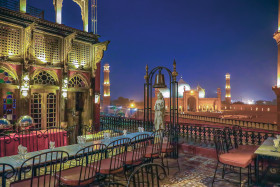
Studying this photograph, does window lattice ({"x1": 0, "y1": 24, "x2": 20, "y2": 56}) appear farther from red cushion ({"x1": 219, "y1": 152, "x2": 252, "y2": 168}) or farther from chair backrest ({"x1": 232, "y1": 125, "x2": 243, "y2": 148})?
chair backrest ({"x1": 232, "y1": 125, "x2": 243, "y2": 148})

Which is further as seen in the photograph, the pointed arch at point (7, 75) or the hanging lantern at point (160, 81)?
the pointed arch at point (7, 75)

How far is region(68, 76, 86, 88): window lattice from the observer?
11.7 meters

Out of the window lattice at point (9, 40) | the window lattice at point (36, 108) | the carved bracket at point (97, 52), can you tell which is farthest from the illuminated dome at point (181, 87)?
the window lattice at point (9, 40)

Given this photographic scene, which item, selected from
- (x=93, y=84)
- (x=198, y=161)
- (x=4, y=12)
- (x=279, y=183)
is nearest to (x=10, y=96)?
(x=4, y=12)

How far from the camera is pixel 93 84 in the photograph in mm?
12672

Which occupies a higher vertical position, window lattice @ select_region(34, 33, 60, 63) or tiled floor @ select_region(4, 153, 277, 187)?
window lattice @ select_region(34, 33, 60, 63)

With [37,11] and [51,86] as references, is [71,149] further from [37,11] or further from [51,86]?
[37,11]

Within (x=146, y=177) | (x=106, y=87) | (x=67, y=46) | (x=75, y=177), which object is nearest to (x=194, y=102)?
(x=106, y=87)

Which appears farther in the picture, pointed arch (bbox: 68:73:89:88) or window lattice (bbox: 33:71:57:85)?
pointed arch (bbox: 68:73:89:88)

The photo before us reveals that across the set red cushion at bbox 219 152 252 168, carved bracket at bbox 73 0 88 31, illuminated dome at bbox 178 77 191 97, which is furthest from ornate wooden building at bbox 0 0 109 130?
illuminated dome at bbox 178 77 191 97

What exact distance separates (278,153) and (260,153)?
0.37 meters

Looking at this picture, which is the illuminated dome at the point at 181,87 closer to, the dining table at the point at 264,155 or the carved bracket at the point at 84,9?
the carved bracket at the point at 84,9

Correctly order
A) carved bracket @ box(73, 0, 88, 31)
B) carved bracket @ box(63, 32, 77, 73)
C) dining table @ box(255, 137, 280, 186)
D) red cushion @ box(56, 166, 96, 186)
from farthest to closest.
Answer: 1. carved bracket @ box(73, 0, 88, 31)
2. carved bracket @ box(63, 32, 77, 73)
3. dining table @ box(255, 137, 280, 186)
4. red cushion @ box(56, 166, 96, 186)

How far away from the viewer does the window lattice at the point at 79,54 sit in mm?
11805
